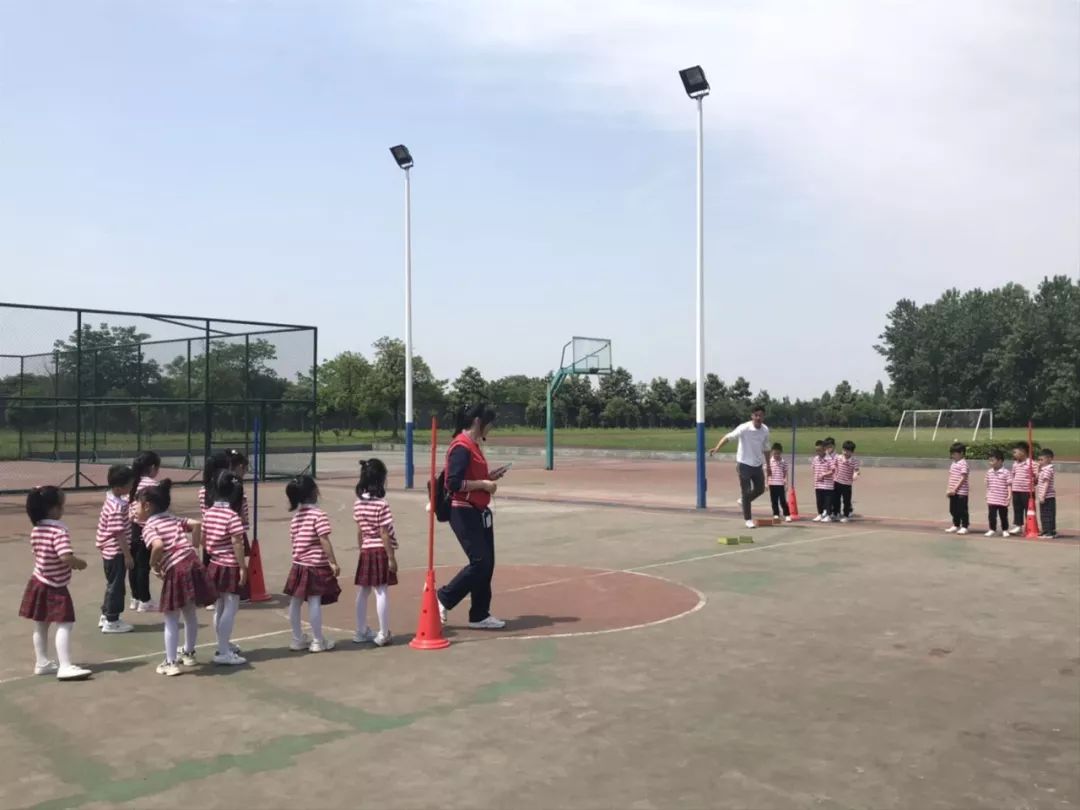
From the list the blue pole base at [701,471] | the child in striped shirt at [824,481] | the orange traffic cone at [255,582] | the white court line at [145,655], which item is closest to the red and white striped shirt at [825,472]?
the child in striped shirt at [824,481]

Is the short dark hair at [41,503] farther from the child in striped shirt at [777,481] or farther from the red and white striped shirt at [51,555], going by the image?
the child in striped shirt at [777,481]

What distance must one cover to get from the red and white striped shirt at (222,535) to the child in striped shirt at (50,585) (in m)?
0.86

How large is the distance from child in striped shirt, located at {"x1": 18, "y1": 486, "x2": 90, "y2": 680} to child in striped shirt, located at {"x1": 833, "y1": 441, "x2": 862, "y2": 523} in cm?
1286

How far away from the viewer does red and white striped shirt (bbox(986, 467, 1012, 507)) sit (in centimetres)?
1441

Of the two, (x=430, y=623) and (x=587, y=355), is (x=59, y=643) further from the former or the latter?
(x=587, y=355)

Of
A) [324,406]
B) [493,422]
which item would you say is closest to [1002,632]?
[493,422]

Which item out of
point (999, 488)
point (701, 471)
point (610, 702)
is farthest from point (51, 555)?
point (701, 471)

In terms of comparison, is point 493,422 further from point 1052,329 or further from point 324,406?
point 1052,329

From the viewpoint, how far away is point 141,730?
17.9 feet

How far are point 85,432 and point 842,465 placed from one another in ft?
73.8

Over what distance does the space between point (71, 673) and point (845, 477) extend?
1304cm

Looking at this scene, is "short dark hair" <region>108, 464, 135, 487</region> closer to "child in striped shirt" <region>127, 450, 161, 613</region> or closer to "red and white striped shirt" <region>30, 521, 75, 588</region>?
"child in striped shirt" <region>127, 450, 161, 613</region>

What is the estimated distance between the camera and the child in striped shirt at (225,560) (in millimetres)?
6910

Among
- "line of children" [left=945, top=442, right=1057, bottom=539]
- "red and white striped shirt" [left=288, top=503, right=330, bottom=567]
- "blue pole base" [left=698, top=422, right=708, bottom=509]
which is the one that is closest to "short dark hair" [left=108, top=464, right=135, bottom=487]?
"red and white striped shirt" [left=288, top=503, right=330, bottom=567]
